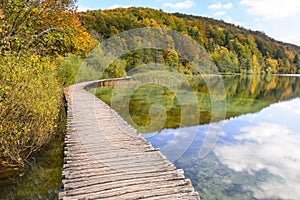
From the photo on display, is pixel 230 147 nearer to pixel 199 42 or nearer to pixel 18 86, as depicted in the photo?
pixel 18 86

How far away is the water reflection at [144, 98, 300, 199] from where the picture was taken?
5898mm

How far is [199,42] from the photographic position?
6494cm

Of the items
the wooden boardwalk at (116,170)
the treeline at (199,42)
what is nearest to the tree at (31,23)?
the wooden boardwalk at (116,170)

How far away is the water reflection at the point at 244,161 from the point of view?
590 centimetres

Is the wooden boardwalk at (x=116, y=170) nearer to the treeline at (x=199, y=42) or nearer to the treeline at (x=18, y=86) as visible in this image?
the treeline at (x=18, y=86)

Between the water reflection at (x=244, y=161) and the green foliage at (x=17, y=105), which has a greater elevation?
the green foliage at (x=17, y=105)

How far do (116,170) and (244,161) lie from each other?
5215 millimetres

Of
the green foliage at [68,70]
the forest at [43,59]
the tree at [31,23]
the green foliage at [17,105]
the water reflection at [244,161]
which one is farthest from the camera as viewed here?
the green foliage at [68,70]

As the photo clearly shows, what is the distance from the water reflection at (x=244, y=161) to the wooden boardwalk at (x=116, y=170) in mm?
1793

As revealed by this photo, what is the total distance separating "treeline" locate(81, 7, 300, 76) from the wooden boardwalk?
19.7 metres

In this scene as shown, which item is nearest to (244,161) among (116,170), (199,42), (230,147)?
(230,147)

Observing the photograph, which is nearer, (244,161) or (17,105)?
(17,105)

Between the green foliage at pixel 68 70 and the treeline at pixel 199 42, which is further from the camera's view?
the treeline at pixel 199 42

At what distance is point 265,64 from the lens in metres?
85.2
